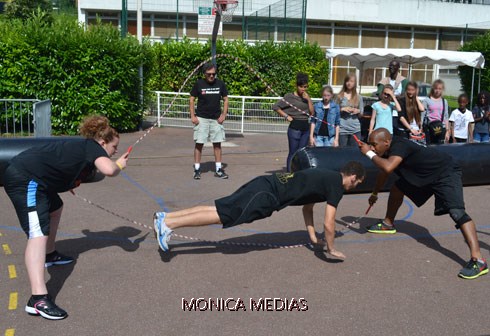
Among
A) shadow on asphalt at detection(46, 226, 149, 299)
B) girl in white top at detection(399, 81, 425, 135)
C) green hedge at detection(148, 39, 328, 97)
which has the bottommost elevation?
shadow on asphalt at detection(46, 226, 149, 299)

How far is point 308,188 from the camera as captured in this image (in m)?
5.38

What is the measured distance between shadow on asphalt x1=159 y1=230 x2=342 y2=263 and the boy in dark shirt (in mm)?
456

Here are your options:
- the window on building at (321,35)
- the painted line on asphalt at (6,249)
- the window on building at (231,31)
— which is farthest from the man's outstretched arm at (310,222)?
the window on building at (321,35)

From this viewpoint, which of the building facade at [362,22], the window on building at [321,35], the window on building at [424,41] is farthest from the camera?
the window on building at [424,41]

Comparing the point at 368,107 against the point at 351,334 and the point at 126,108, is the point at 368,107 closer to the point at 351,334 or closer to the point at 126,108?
the point at 126,108

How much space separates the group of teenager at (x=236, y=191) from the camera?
14.7 ft

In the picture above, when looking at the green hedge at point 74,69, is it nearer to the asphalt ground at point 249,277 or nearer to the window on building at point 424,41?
the asphalt ground at point 249,277

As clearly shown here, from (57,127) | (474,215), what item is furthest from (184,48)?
(474,215)

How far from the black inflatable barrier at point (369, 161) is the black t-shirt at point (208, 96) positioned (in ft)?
6.35

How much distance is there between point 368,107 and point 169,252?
25.1ft

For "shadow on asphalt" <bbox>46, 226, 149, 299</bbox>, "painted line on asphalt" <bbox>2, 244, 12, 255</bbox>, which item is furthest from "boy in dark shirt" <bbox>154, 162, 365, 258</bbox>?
"painted line on asphalt" <bbox>2, 244, 12, 255</bbox>

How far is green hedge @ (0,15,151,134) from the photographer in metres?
13.4

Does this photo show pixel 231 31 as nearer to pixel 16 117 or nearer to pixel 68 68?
pixel 68 68

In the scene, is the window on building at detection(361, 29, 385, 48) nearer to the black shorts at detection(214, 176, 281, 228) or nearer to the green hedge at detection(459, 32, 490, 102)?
→ the green hedge at detection(459, 32, 490, 102)
